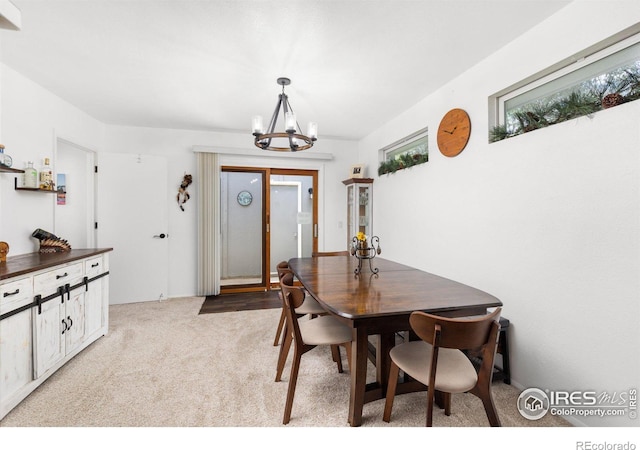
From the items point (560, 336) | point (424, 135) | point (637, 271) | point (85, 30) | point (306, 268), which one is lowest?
point (560, 336)

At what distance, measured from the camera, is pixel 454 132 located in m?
2.66

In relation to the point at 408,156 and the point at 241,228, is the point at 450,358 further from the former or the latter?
the point at 241,228

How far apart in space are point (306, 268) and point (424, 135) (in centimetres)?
222

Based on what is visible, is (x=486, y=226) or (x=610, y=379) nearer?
(x=610, y=379)

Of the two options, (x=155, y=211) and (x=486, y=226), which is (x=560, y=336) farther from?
(x=155, y=211)

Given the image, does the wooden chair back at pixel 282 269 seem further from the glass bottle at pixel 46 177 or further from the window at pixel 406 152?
the glass bottle at pixel 46 177

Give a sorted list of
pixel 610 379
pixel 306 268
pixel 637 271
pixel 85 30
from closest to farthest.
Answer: pixel 637 271 → pixel 610 379 → pixel 85 30 → pixel 306 268

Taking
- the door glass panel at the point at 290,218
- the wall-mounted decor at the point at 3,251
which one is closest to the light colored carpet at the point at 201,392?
the wall-mounted decor at the point at 3,251

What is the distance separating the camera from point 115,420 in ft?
5.50

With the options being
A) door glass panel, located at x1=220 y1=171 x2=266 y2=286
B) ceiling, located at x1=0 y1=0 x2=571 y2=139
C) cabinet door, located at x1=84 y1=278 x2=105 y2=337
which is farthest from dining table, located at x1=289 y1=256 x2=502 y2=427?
door glass panel, located at x1=220 y1=171 x2=266 y2=286

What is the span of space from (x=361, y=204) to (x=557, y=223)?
2976mm

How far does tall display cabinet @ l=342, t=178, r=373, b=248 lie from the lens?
449 centimetres
